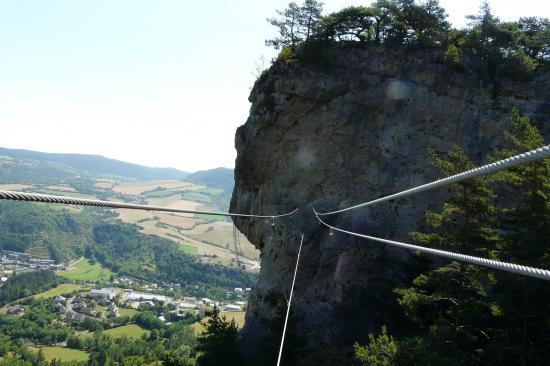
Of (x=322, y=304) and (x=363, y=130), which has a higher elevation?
(x=363, y=130)

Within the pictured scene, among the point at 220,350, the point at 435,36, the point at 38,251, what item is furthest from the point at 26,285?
the point at 435,36

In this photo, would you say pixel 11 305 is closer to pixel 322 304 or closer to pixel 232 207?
pixel 232 207

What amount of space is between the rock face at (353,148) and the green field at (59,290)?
120485 millimetres

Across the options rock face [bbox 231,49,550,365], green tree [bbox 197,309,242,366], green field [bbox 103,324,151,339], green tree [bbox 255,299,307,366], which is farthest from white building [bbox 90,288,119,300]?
green tree [bbox 255,299,307,366]

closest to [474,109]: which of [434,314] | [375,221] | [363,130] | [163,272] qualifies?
[363,130]

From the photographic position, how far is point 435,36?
27.0 metres

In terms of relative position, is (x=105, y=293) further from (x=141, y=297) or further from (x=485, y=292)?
(x=485, y=292)

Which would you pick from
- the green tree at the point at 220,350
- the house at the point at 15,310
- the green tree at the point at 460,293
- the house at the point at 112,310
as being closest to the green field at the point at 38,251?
the house at the point at 15,310

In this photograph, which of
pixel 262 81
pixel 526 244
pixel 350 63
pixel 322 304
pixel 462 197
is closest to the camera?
pixel 526 244

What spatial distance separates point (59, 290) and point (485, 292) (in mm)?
144093

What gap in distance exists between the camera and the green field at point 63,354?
255 feet

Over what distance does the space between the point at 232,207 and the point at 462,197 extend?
22.1 meters

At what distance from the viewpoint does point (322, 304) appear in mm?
23969

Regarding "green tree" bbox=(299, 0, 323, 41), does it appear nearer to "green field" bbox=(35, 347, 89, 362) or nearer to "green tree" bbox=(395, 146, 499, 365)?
"green tree" bbox=(395, 146, 499, 365)
